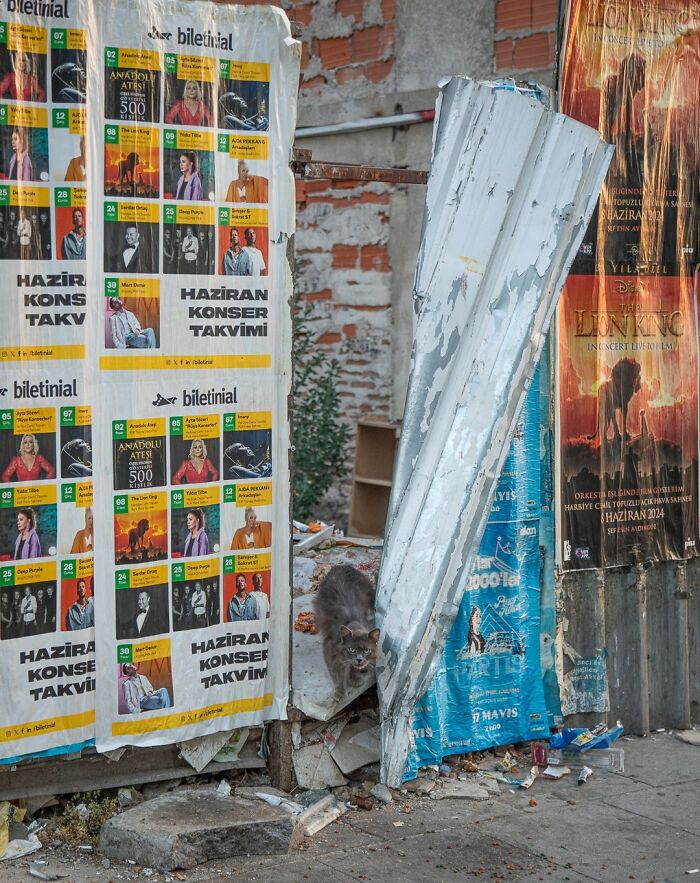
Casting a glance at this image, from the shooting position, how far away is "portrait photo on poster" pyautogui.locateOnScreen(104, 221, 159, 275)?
187 inches

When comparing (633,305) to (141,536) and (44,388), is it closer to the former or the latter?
(141,536)

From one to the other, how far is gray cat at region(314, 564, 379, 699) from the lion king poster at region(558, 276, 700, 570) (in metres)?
1.18

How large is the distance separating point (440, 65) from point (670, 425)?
383 centimetres

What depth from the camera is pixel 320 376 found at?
9.60 metres

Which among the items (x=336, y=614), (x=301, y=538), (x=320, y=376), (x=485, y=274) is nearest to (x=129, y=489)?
(x=336, y=614)

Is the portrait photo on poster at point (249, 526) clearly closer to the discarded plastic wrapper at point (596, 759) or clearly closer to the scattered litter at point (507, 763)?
the scattered litter at point (507, 763)

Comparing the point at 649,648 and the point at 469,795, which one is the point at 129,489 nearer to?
the point at 469,795

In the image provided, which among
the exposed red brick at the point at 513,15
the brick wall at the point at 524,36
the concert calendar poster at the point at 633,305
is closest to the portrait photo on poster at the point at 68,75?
the concert calendar poster at the point at 633,305

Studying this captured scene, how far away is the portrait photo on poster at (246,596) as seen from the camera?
5.16 m

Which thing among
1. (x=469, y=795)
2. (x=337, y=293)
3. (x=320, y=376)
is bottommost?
(x=469, y=795)

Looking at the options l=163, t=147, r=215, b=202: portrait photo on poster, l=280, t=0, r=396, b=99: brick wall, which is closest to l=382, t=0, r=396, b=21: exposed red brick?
l=280, t=0, r=396, b=99: brick wall

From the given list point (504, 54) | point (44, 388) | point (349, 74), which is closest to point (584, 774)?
point (44, 388)

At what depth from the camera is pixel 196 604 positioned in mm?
5066

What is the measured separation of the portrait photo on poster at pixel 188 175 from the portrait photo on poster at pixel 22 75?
58 cm
